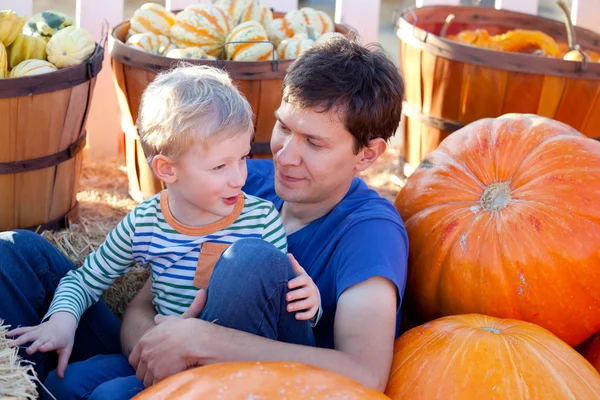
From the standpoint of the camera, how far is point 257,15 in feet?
13.1

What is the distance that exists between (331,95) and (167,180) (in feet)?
1.60

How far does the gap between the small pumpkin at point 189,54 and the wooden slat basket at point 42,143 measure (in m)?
0.31

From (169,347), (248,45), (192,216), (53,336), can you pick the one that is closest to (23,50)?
(248,45)

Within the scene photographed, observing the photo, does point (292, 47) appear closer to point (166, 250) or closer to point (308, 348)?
point (166, 250)

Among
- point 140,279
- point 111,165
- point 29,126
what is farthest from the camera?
point 111,165

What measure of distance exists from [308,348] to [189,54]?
2008 mm

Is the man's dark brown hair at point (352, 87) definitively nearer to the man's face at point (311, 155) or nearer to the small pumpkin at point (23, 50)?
the man's face at point (311, 155)

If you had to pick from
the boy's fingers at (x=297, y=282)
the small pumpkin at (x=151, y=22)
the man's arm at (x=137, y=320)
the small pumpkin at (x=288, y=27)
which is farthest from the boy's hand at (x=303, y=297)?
the small pumpkin at (x=151, y=22)

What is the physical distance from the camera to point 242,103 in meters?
2.02

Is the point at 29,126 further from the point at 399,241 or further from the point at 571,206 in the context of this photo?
the point at 571,206

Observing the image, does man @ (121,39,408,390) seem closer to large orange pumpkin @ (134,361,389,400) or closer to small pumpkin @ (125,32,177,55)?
large orange pumpkin @ (134,361,389,400)

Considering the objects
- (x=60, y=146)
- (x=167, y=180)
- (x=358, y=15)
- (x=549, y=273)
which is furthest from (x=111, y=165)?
(x=549, y=273)

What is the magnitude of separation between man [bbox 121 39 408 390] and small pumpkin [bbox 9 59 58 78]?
1.29m

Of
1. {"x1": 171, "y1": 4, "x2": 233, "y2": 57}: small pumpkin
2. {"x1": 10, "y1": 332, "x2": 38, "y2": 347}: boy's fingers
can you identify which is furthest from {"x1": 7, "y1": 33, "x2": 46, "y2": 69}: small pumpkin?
{"x1": 10, "y1": 332, "x2": 38, "y2": 347}: boy's fingers
